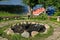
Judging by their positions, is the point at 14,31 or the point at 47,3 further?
the point at 47,3

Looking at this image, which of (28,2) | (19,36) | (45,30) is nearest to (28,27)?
(45,30)

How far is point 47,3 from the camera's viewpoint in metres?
32.3

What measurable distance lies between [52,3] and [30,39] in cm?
1864

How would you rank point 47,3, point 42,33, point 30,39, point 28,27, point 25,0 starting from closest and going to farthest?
point 30,39 → point 42,33 → point 28,27 → point 47,3 → point 25,0

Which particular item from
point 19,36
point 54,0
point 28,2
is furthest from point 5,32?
point 28,2

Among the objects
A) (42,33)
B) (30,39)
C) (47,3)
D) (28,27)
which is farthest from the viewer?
(47,3)

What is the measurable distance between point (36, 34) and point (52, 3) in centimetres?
1789

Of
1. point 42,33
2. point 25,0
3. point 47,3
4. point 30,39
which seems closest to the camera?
point 30,39

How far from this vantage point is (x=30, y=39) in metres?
12.8

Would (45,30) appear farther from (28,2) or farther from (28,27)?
(28,2)

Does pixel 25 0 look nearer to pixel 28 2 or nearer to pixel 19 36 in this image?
pixel 28 2

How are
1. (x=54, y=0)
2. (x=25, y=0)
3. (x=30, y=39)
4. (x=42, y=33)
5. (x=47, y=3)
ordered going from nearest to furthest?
(x=30, y=39), (x=42, y=33), (x=54, y=0), (x=47, y=3), (x=25, y=0)

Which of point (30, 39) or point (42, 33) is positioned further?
point (42, 33)

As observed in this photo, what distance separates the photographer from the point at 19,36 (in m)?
13.0
